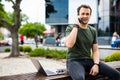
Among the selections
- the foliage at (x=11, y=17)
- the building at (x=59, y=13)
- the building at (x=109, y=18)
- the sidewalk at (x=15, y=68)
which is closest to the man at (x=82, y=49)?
the sidewalk at (x=15, y=68)

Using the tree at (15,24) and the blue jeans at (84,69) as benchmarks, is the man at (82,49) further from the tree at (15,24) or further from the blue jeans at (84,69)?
the tree at (15,24)

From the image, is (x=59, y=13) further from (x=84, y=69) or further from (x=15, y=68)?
(x=84, y=69)

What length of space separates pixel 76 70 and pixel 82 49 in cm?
42

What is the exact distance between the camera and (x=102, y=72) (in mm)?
4500

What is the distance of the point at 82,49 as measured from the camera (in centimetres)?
455

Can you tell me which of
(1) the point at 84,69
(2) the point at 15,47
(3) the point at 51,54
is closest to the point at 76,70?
(1) the point at 84,69

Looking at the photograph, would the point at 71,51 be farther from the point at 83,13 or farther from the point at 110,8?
the point at 110,8

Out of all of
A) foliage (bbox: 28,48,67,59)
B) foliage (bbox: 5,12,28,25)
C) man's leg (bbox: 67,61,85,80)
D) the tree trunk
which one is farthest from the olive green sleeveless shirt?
foliage (bbox: 5,12,28,25)

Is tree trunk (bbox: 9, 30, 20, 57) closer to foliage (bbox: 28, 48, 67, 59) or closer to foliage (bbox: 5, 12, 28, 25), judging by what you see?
foliage (bbox: 28, 48, 67, 59)

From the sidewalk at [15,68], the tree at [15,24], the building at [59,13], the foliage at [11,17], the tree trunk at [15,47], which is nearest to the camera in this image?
the sidewalk at [15,68]

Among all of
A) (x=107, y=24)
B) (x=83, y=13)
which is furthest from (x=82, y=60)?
(x=107, y=24)

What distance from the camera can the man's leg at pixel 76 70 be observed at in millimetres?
4098

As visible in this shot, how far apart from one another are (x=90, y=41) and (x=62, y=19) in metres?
48.4

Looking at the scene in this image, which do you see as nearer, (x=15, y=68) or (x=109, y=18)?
(x=15, y=68)
